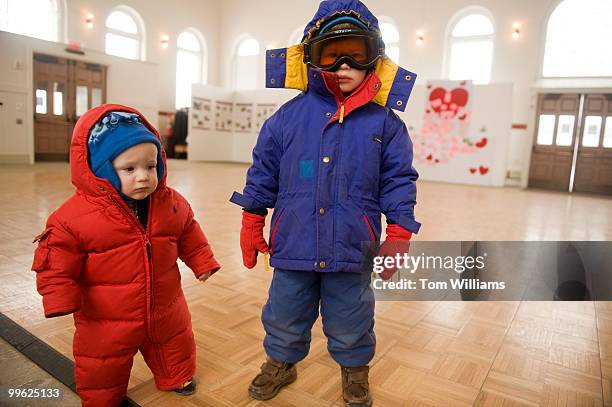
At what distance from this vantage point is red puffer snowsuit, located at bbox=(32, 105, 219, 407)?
3.78 ft

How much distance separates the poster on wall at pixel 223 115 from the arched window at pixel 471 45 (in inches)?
260

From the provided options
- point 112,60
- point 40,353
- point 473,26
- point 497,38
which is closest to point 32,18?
point 112,60

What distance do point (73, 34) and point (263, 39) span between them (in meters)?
5.36

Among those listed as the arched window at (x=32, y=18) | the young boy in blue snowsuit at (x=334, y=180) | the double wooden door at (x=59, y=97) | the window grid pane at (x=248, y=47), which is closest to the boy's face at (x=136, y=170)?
the young boy in blue snowsuit at (x=334, y=180)

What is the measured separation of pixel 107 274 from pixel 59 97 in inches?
413

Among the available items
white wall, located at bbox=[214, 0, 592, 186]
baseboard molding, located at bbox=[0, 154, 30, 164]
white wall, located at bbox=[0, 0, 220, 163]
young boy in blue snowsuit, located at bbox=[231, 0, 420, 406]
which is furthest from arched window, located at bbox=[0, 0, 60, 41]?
young boy in blue snowsuit, located at bbox=[231, 0, 420, 406]

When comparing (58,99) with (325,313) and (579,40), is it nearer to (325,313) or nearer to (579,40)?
(325,313)

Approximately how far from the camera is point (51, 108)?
1002 centimetres

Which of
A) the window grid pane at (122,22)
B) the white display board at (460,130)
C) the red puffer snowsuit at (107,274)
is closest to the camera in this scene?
the red puffer snowsuit at (107,274)

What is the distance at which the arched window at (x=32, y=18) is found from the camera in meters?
10.1

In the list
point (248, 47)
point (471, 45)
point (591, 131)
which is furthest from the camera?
point (248, 47)

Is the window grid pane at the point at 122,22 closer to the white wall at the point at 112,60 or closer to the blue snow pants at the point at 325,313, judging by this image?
the white wall at the point at 112,60

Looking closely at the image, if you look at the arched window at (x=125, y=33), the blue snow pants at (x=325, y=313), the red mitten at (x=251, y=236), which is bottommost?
the blue snow pants at (x=325, y=313)

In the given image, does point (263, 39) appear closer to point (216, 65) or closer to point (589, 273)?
point (216, 65)
